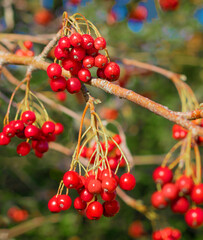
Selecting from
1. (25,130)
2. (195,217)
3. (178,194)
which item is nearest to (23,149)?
(25,130)

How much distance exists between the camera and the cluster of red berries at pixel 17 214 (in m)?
3.39

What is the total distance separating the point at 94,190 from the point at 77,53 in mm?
588

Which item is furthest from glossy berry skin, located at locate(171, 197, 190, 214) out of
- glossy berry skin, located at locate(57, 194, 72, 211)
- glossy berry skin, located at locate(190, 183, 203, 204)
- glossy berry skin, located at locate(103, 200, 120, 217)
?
glossy berry skin, located at locate(57, 194, 72, 211)

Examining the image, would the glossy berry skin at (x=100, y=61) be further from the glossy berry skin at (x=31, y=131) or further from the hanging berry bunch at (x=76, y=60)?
the glossy berry skin at (x=31, y=131)

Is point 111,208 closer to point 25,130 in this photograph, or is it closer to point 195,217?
point 25,130

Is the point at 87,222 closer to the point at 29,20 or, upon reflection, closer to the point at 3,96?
the point at 3,96

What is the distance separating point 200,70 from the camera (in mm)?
4395

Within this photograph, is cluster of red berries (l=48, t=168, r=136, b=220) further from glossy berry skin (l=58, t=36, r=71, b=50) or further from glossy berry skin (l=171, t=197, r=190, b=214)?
glossy berry skin (l=171, t=197, r=190, b=214)

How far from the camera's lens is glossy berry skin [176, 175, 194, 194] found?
1873mm

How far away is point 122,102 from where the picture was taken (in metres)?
4.49

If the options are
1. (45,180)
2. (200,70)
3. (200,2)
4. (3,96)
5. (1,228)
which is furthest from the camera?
(200,70)

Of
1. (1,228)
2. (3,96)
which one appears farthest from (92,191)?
(1,228)

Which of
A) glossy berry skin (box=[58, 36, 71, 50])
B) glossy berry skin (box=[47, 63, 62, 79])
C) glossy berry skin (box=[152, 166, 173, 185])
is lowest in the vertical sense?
glossy berry skin (box=[152, 166, 173, 185])

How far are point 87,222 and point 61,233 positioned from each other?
0.59m
